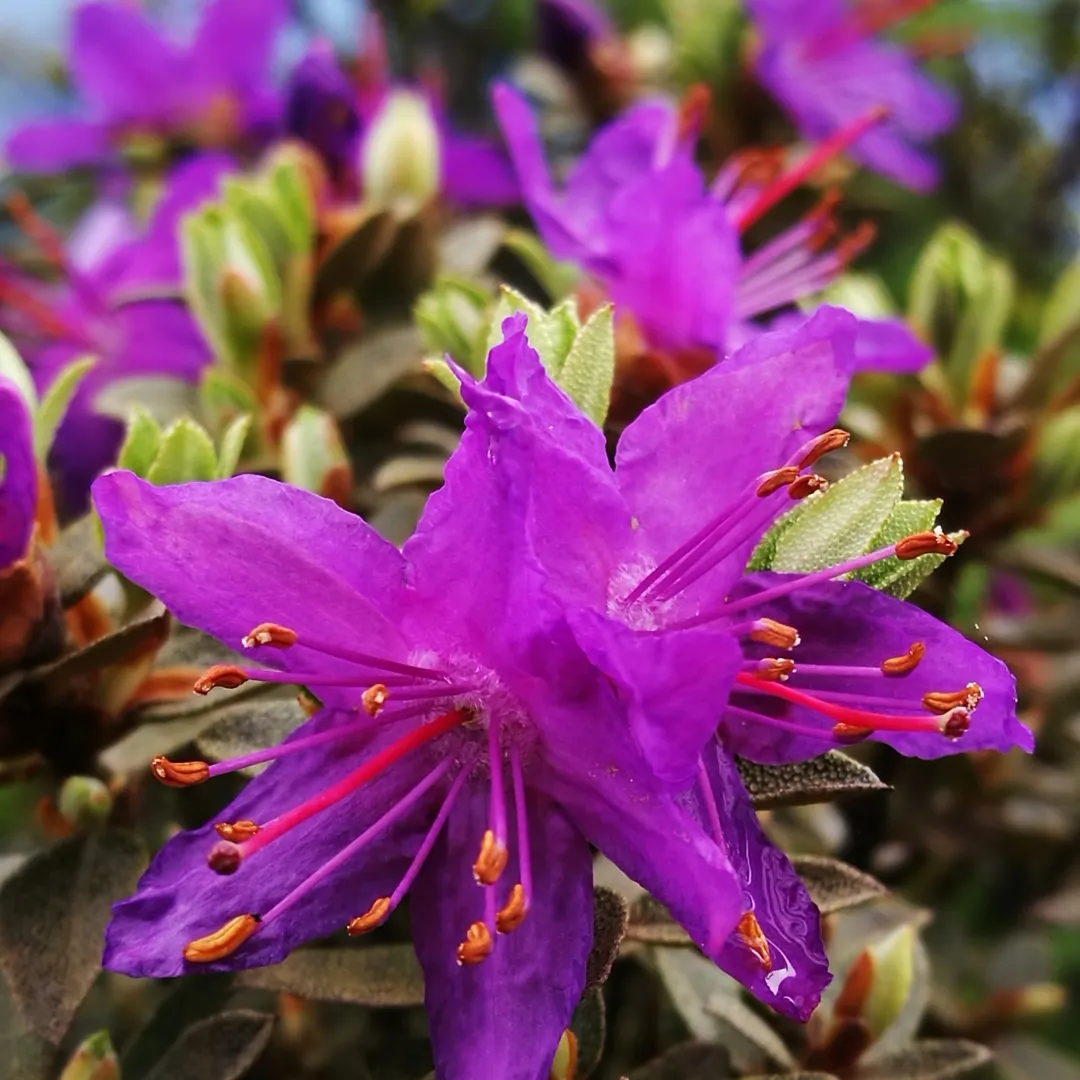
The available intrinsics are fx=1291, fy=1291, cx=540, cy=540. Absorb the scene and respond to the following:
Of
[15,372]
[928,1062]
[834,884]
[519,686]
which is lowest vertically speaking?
[928,1062]

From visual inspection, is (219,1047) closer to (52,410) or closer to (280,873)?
(280,873)

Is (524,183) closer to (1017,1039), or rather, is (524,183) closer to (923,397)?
(923,397)

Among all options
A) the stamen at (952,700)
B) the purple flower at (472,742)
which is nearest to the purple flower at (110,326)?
the purple flower at (472,742)

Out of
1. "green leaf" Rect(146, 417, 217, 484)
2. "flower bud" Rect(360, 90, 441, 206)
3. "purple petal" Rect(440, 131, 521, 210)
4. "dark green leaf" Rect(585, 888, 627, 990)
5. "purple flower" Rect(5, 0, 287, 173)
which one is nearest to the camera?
"dark green leaf" Rect(585, 888, 627, 990)

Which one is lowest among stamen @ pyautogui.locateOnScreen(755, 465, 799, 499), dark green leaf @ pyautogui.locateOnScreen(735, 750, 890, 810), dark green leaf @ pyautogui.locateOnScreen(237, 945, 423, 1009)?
dark green leaf @ pyautogui.locateOnScreen(237, 945, 423, 1009)

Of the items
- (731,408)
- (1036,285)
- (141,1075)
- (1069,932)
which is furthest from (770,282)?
A: (1069,932)

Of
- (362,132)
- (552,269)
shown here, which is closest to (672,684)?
(552,269)

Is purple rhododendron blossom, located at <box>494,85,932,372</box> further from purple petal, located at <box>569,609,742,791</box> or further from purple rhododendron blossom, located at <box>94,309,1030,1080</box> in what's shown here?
purple petal, located at <box>569,609,742,791</box>

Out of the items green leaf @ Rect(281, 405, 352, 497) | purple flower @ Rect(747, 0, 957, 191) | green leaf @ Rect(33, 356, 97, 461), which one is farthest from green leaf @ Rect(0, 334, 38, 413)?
purple flower @ Rect(747, 0, 957, 191)
